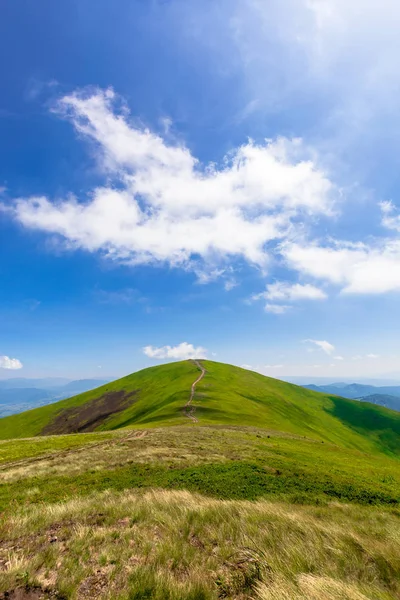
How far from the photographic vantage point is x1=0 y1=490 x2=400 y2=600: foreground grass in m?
7.13

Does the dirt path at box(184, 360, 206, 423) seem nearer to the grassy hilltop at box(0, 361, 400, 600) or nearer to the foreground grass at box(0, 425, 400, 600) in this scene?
the grassy hilltop at box(0, 361, 400, 600)

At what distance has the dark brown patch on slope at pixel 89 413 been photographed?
388ft

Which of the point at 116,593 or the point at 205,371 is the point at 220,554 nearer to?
the point at 116,593

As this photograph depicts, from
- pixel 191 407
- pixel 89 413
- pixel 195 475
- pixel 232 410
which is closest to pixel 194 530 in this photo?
pixel 195 475

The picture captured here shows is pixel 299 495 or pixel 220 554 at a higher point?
pixel 220 554

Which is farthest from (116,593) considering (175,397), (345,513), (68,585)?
(175,397)

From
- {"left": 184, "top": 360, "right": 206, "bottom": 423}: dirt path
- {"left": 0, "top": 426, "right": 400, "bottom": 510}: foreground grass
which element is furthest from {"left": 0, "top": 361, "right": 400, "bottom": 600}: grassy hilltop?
{"left": 184, "top": 360, "right": 206, "bottom": 423}: dirt path

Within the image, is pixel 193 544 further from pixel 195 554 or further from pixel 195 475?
pixel 195 475

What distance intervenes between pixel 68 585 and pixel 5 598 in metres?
1.50

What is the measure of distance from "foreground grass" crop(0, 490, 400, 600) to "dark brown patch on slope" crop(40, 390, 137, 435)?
11365 cm

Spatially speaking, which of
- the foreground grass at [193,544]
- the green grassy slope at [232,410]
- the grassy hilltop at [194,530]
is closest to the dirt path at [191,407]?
the green grassy slope at [232,410]

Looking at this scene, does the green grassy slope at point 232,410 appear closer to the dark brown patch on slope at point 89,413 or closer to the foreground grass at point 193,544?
the dark brown patch on slope at point 89,413

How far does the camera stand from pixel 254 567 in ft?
26.0

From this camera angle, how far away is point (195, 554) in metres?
8.92
